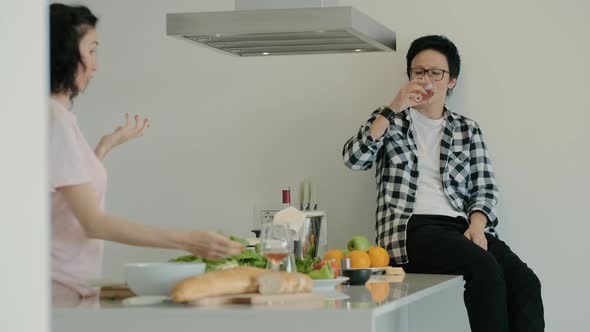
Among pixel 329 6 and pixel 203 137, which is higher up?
pixel 329 6

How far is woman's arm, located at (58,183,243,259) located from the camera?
7.19 ft

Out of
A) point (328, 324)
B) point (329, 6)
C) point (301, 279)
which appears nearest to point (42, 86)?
point (328, 324)

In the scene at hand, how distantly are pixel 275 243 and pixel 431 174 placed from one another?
1947 millimetres

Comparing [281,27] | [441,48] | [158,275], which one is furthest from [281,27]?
[441,48]

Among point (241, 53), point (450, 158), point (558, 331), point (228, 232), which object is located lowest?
point (558, 331)

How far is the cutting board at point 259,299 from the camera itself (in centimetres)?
197

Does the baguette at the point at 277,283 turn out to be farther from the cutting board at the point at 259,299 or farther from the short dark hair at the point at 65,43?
the short dark hair at the point at 65,43

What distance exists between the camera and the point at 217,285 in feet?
6.51

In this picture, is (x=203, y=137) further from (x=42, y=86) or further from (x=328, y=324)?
(x=42, y=86)

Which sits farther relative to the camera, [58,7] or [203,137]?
[203,137]

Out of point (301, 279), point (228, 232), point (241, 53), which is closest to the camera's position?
point (301, 279)

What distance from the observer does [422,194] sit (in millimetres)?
3947

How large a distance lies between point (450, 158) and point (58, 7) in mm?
1997

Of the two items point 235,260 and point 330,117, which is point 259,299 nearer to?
point 235,260
